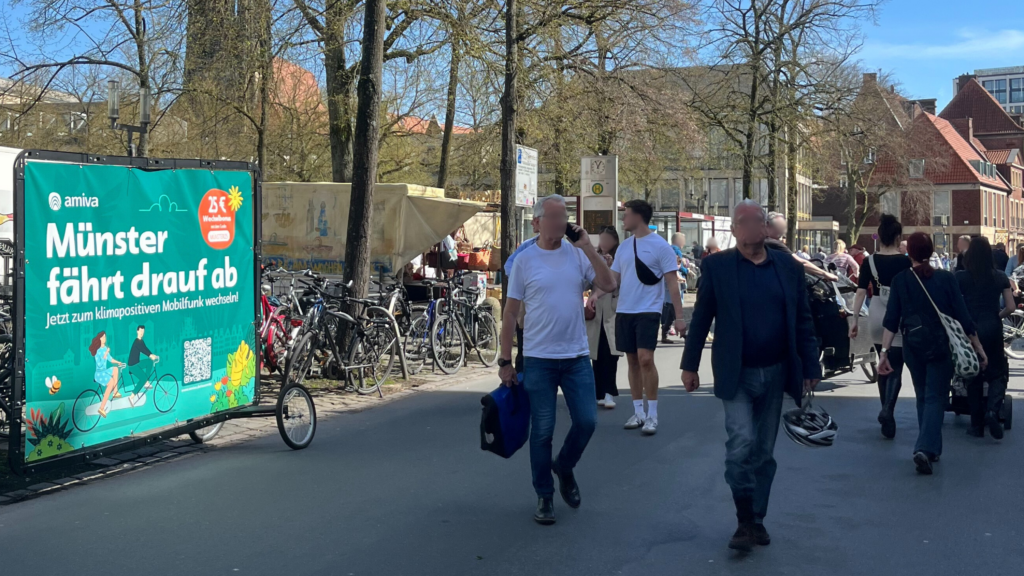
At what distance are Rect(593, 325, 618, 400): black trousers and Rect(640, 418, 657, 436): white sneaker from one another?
35.5 inches

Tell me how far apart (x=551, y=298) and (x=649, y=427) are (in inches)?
120

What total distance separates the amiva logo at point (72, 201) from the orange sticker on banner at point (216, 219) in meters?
1.12

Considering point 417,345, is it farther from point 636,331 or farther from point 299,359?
point 636,331

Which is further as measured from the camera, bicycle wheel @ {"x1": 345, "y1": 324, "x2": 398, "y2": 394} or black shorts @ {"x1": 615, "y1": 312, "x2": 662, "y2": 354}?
bicycle wheel @ {"x1": 345, "y1": 324, "x2": 398, "y2": 394}

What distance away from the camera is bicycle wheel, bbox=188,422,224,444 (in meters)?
8.09

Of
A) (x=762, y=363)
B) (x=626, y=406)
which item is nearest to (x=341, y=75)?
(x=626, y=406)

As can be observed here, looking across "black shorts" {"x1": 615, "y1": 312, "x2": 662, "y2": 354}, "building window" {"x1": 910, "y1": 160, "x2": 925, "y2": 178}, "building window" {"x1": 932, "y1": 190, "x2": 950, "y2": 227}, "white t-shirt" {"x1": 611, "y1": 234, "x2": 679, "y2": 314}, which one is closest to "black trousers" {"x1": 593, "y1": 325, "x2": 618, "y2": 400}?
"black shorts" {"x1": 615, "y1": 312, "x2": 662, "y2": 354}

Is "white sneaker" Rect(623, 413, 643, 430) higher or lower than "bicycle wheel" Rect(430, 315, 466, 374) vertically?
lower

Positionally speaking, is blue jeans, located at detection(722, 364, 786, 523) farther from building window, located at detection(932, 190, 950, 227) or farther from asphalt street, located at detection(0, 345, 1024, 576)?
building window, located at detection(932, 190, 950, 227)

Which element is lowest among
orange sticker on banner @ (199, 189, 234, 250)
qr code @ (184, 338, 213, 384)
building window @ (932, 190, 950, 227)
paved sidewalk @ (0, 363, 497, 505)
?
paved sidewalk @ (0, 363, 497, 505)

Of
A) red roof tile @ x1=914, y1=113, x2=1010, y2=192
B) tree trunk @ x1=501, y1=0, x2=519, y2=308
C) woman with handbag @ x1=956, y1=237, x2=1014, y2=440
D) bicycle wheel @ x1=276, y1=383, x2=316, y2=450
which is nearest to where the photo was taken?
bicycle wheel @ x1=276, y1=383, x2=316, y2=450

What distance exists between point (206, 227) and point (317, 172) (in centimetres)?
2071

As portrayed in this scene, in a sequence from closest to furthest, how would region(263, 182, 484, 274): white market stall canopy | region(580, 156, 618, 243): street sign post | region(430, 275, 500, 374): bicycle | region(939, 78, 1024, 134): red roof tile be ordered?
region(430, 275, 500, 374): bicycle
region(580, 156, 618, 243): street sign post
region(263, 182, 484, 274): white market stall canopy
region(939, 78, 1024, 134): red roof tile

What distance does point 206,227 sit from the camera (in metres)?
7.54
